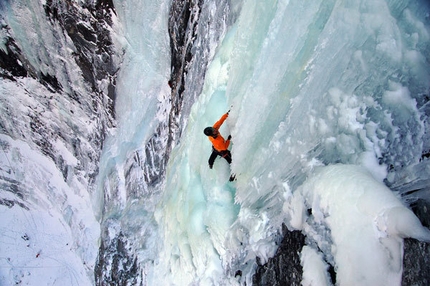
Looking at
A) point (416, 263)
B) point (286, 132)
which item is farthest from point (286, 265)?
point (416, 263)

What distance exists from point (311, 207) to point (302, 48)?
1.34 m

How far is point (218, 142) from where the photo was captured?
13.0 feet

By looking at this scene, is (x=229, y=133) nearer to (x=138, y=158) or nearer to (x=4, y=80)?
(x=138, y=158)

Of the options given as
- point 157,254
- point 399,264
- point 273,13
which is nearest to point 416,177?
point 399,264

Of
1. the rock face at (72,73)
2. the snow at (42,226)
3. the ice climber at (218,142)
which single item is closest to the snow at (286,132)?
the ice climber at (218,142)

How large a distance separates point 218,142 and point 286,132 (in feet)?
3.82

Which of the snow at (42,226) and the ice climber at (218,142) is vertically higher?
the snow at (42,226)

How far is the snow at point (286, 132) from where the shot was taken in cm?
217

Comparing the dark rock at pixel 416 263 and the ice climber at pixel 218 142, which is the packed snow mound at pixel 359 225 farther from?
the ice climber at pixel 218 142

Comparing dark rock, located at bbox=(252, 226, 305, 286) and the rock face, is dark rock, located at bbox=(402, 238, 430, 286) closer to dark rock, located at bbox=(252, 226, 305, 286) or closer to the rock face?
dark rock, located at bbox=(252, 226, 305, 286)

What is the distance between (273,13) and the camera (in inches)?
129

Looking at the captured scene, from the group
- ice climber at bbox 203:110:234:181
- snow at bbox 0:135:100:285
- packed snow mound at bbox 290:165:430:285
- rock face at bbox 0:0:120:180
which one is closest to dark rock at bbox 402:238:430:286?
packed snow mound at bbox 290:165:430:285

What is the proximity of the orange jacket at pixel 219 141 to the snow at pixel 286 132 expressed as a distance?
165 mm

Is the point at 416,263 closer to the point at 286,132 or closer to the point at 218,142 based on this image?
the point at 286,132
